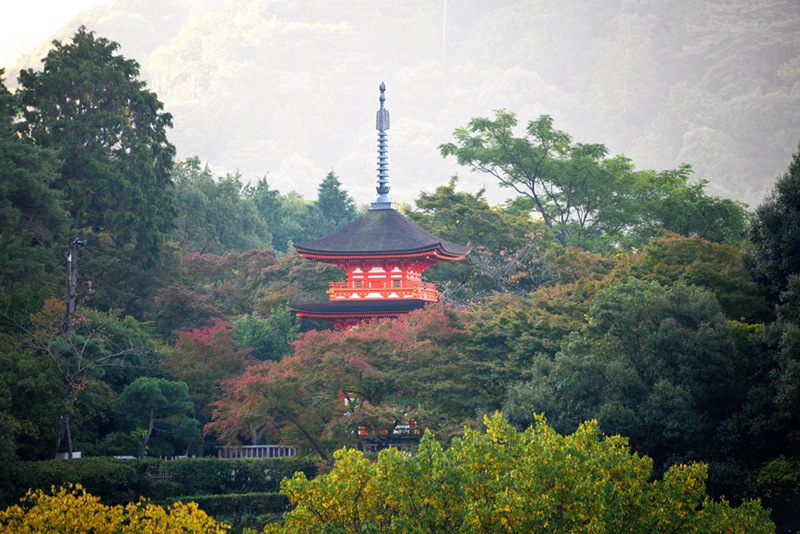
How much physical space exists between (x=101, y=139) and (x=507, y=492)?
2808cm

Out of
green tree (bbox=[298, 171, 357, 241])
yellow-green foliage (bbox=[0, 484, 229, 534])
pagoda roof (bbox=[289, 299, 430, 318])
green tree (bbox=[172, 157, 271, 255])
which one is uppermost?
green tree (bbox=[298, 171, 357, 241])

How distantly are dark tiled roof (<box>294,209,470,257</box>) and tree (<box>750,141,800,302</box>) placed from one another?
11.8 m

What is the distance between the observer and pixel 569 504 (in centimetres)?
1542

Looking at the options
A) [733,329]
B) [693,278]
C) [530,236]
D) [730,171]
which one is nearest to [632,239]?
[530,236]

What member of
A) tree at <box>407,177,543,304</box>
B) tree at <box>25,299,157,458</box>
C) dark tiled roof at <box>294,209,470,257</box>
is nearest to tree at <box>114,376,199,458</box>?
tree at <box>25,299,157,458</box>

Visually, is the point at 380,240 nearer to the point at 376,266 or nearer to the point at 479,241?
the point at 376,266

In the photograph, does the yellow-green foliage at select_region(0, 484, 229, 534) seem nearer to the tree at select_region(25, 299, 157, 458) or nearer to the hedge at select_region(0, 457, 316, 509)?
the hedge at select_region(0, 457, 316, 509)

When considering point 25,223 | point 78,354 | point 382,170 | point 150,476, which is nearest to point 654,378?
point 150,476

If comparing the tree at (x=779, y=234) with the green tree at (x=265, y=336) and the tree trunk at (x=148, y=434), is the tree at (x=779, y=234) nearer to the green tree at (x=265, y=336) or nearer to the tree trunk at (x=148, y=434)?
the green tree at (x=265, y=336)

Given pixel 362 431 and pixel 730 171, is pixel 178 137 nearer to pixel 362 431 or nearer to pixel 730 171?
pixel 730 171

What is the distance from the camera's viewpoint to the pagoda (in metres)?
35.1

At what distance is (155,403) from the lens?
30281 millimetres

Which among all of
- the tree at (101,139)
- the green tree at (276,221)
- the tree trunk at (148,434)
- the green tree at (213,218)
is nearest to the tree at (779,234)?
the tree trunk at (148,434)

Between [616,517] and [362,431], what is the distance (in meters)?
13.7
